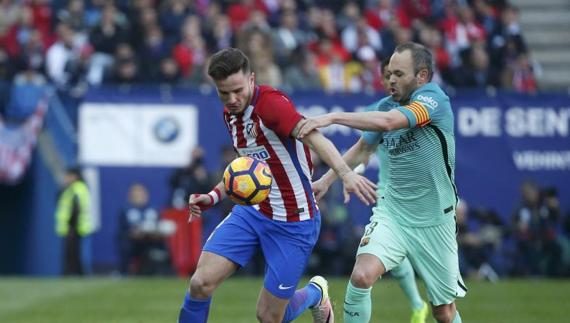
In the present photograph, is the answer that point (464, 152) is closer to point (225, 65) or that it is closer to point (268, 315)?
point (268, 315)

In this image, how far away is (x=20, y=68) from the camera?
19.9m

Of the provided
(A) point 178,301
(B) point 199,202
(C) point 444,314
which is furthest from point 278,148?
(A) point 178,301

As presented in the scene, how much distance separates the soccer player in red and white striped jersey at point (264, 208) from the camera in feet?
27.8

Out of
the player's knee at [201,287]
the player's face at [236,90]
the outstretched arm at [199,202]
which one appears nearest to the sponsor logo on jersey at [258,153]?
the player's face at [236,90]

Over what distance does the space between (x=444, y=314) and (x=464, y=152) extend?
9999 millimetres

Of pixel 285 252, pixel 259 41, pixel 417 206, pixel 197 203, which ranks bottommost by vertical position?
pixel 285 252

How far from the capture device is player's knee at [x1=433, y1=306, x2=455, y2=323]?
9.23m

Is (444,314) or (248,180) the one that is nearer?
(248,180)

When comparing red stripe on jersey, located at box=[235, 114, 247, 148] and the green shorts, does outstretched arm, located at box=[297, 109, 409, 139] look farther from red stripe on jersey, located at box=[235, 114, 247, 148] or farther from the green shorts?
the green shorts

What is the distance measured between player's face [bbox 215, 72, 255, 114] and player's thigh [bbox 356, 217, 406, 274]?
1526 millimetres

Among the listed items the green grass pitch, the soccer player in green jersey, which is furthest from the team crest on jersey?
the green grass pitch

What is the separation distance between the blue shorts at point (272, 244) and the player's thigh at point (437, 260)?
0.90m

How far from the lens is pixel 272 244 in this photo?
8.81m

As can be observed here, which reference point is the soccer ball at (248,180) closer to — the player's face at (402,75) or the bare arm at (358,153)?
the bare arm at (358,153)
